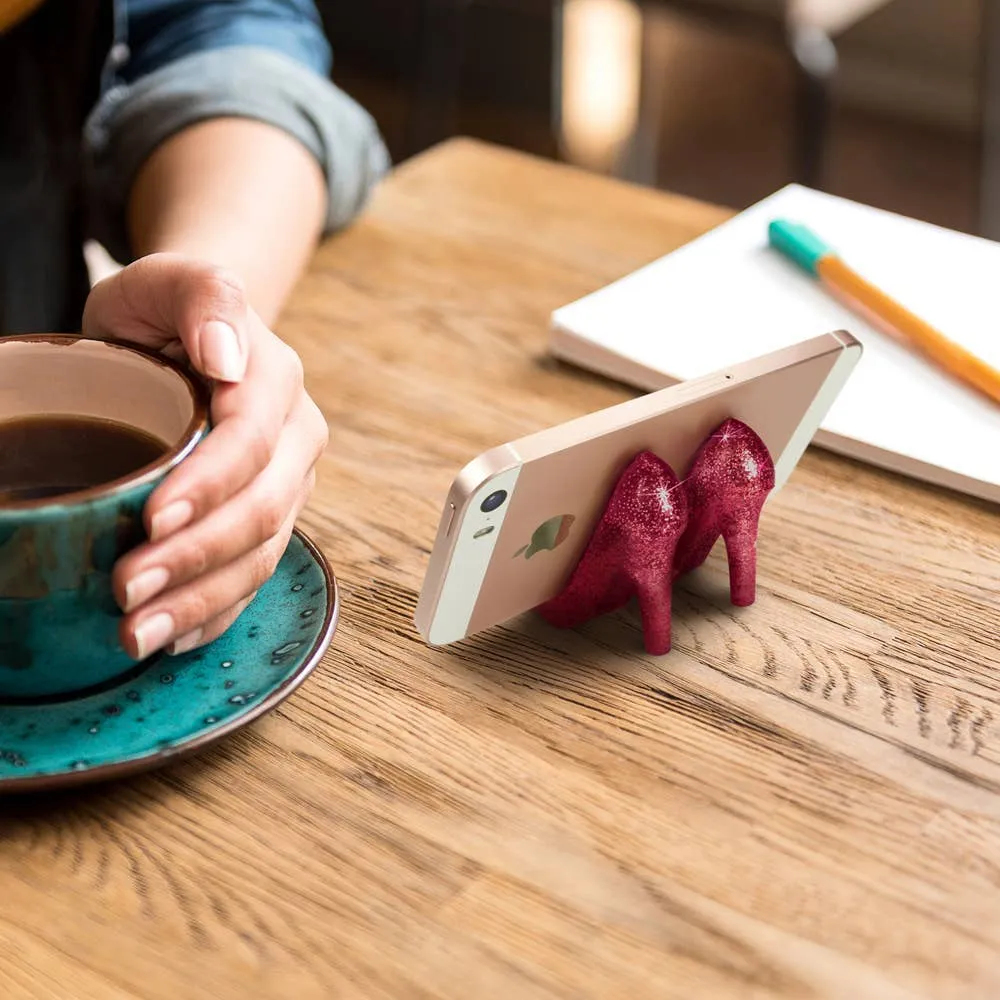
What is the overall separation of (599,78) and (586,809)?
2.73 metres

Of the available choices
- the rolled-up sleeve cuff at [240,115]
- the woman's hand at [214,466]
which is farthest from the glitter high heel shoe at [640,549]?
the rolled-up sleeve cuff at [240,115]

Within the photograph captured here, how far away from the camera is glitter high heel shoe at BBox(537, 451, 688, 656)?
49 centimetres

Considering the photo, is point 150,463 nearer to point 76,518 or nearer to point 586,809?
point 76,518

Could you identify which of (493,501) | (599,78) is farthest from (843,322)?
(599,78)

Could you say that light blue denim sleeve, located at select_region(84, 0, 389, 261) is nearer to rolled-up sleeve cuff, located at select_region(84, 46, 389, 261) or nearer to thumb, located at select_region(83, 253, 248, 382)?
rolled-up sleeve cuff, located at select_region(84, 46, 389, 261)

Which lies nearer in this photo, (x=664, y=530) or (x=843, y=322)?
(x=664, y=530)

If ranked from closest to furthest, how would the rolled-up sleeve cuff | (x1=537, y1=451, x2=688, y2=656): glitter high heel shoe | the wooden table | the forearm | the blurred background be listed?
the wooden table, (x1=537, y1=451, x2=688, y2=656): glitter high heel shoe, the forearm, the rolled-up sleeve cuff, the blurred background

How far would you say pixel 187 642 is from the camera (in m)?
0.46

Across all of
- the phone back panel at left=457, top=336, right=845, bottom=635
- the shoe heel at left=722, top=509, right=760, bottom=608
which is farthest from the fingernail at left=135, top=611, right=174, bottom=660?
the shoe heel at left=722, top=509, right=760, bottom=608

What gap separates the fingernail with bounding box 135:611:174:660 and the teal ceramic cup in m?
0.01

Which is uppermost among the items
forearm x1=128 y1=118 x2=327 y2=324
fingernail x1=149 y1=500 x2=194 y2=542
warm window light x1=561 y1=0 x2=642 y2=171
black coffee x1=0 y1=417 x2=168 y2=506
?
fingernail x1=149 y1=500 x2=194 y2=542

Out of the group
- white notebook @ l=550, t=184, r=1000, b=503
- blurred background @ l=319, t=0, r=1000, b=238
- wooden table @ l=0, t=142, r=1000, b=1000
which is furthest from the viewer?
blurred background @ l=319, t=0, r=1000, b=238

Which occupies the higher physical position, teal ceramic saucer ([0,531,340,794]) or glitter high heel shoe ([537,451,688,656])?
glitter high heel shoe ([537,451,688,656])

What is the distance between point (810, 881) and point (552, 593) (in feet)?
0.49
